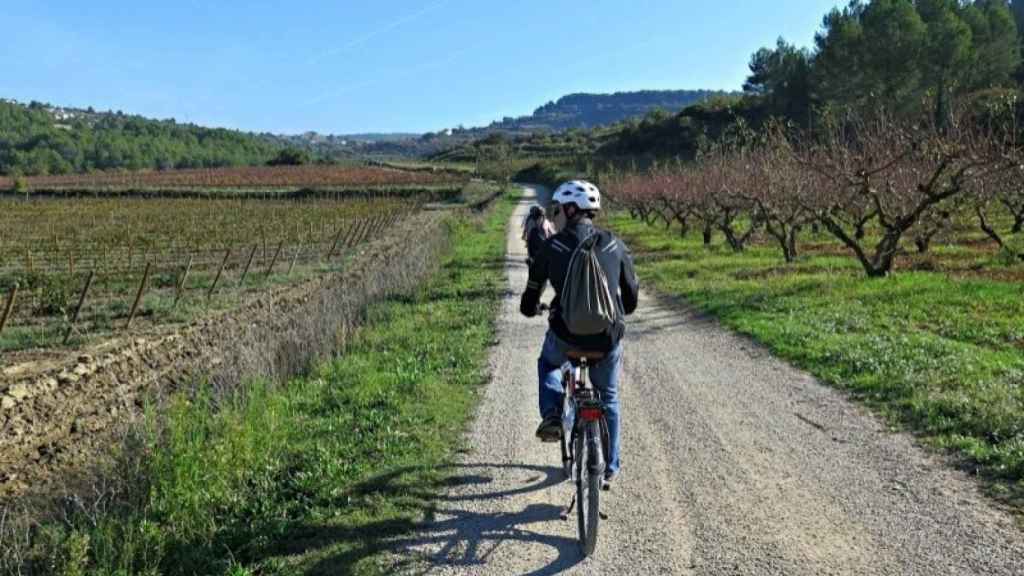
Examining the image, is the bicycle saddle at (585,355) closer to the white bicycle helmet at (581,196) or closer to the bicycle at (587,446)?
the bicycle at (587,446)

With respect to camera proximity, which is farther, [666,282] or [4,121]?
[4,121]

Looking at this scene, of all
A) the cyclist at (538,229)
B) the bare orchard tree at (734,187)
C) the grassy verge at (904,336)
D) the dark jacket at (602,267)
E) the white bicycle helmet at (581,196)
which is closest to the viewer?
the dark jacket at (602,267)

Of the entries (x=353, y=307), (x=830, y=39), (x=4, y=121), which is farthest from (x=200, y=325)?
(x=4, y=121)

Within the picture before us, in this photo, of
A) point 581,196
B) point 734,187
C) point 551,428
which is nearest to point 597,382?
point 551,428

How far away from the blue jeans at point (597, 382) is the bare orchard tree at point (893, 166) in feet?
36.6

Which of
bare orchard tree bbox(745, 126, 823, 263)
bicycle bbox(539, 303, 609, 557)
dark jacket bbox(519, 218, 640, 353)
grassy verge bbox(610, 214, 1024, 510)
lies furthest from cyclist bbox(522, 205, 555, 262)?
bare orchard tree bbox(745, 126, 823, 263)

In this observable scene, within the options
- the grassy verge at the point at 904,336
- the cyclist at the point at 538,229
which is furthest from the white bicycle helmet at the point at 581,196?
the cyclist at the point at 538,229

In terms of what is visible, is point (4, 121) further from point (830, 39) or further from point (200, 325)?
point (200, 325)

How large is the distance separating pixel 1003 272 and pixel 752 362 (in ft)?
38.7

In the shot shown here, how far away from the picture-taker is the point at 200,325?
52.3ft

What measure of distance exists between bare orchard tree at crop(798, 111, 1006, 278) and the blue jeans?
36.6ft

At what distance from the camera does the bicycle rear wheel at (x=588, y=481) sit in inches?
186

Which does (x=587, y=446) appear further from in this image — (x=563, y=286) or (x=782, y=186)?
(x=782, y=186)

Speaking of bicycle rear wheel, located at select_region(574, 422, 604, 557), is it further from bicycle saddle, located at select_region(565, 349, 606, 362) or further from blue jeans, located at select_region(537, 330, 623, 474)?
bicycle saddle, located at select_region(565, 349, 606, 362)
